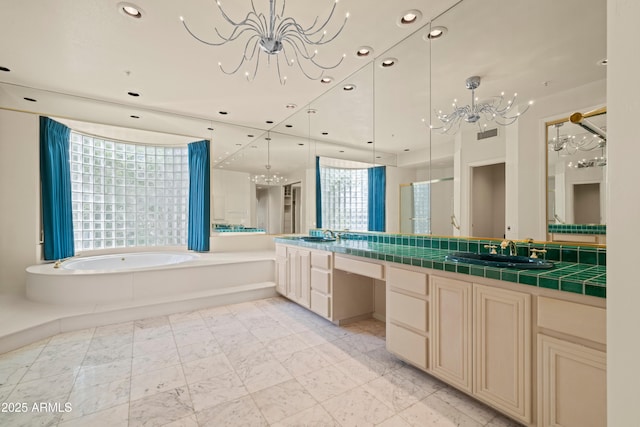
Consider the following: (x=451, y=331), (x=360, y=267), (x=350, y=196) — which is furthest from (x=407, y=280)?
(x=350, y=196)

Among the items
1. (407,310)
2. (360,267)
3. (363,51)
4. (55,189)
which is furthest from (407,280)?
(55,189)

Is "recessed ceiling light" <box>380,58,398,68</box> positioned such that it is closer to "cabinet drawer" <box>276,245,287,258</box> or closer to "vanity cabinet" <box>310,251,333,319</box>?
"vanity cabinet" <box>310,251,333,319</box>

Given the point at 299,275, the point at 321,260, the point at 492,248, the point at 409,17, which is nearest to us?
the point at 492,248

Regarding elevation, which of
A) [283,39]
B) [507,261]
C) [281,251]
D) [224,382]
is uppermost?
[283,39]

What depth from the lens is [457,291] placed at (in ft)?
5.32

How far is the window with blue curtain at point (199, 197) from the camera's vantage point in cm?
468

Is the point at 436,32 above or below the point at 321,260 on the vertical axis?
above

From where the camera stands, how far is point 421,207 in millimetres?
2539

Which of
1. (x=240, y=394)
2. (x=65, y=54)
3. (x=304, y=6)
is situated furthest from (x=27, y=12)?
(x=240, y=394)

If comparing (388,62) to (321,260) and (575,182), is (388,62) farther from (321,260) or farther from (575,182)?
(321,260)

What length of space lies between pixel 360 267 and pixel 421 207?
0.81 metres

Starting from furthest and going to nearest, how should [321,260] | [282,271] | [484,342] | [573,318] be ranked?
[282,271] < [321,260] < [484,342] < [573,318]

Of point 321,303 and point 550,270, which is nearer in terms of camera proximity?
point 550,270

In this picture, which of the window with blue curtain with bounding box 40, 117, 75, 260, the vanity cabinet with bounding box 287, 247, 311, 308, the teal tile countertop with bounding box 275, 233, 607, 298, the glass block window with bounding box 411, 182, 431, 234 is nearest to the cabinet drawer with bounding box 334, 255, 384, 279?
the teal tile countertop with bounding box 275, 233, 607, 298
